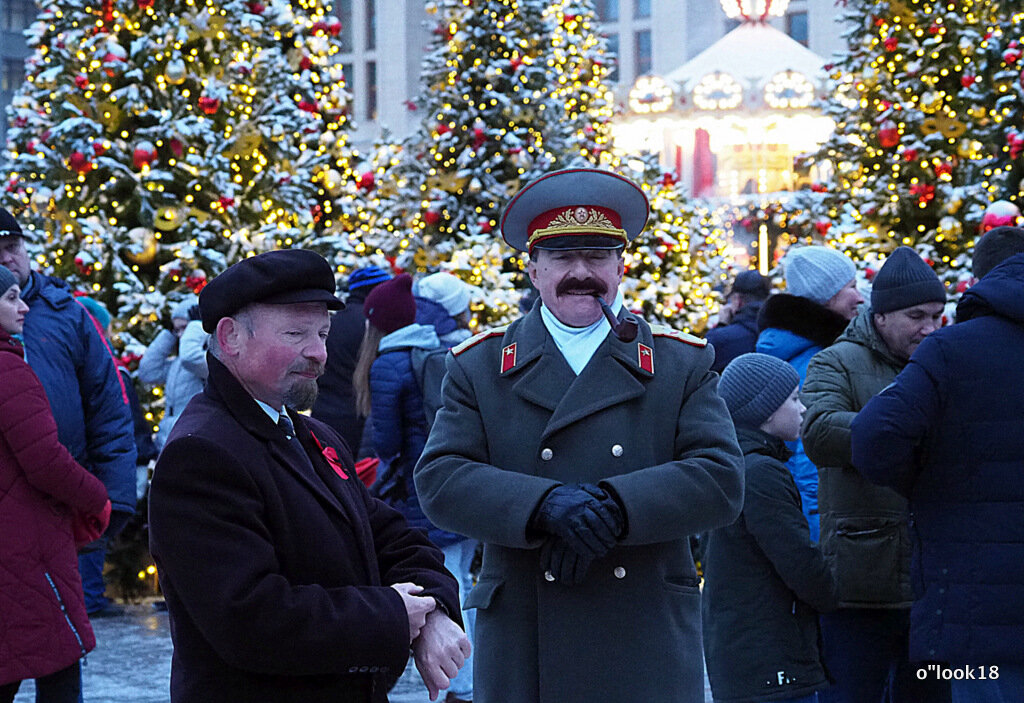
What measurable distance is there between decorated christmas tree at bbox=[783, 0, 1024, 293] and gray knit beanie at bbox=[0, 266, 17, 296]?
968 centimetres

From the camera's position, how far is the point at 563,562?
3186 millimetres

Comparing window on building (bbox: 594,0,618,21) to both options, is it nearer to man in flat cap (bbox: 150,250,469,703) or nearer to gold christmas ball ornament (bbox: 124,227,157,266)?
gold christmas ball ornament (bbox: 124,227,157,266)

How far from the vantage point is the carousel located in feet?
97.7

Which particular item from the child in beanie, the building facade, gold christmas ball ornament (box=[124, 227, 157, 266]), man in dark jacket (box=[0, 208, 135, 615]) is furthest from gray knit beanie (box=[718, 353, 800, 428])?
Result: the building facade

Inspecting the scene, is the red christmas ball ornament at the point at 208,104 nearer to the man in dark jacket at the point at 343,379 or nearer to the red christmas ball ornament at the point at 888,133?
the man in dark jacket at the point at 343,379

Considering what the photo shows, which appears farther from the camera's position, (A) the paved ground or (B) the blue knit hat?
(B) the blue knit hat

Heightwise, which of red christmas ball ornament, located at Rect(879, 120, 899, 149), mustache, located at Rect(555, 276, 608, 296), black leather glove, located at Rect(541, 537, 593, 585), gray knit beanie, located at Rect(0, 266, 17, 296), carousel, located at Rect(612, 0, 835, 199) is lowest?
black leather glove, located at Rect(541, 537, 593, 585)

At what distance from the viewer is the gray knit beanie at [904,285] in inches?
191

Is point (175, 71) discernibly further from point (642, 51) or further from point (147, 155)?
point (642, 51)

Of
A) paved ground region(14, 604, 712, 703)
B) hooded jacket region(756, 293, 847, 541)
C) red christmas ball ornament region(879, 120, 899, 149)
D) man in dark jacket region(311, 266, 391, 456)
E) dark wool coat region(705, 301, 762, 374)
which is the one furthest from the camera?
red christmas ball ornament region(879, 120, 899, 149)

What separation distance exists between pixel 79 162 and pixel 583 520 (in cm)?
888

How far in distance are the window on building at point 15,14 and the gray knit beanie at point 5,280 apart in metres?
44.3

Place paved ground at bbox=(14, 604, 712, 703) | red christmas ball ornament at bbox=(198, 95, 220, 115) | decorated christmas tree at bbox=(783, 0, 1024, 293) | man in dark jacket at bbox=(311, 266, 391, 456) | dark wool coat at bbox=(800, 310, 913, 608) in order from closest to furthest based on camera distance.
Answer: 1. dark wool coat at bbox=(800, 310, 913, 608)
2. paved ground at bbox=(14, 604, 712, 703)
3. man in dark jacket at bbox=(311, 266, 391, 456)
4. red christmas ball ornament at bbox=(198, 95, 220, 115)
5. decorated christmas tree at bbox=(783, 0, 1024, 293)

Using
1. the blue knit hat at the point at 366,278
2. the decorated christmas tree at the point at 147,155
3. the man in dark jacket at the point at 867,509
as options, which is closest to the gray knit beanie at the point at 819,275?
the man in dark jacket at the point at 867,509
